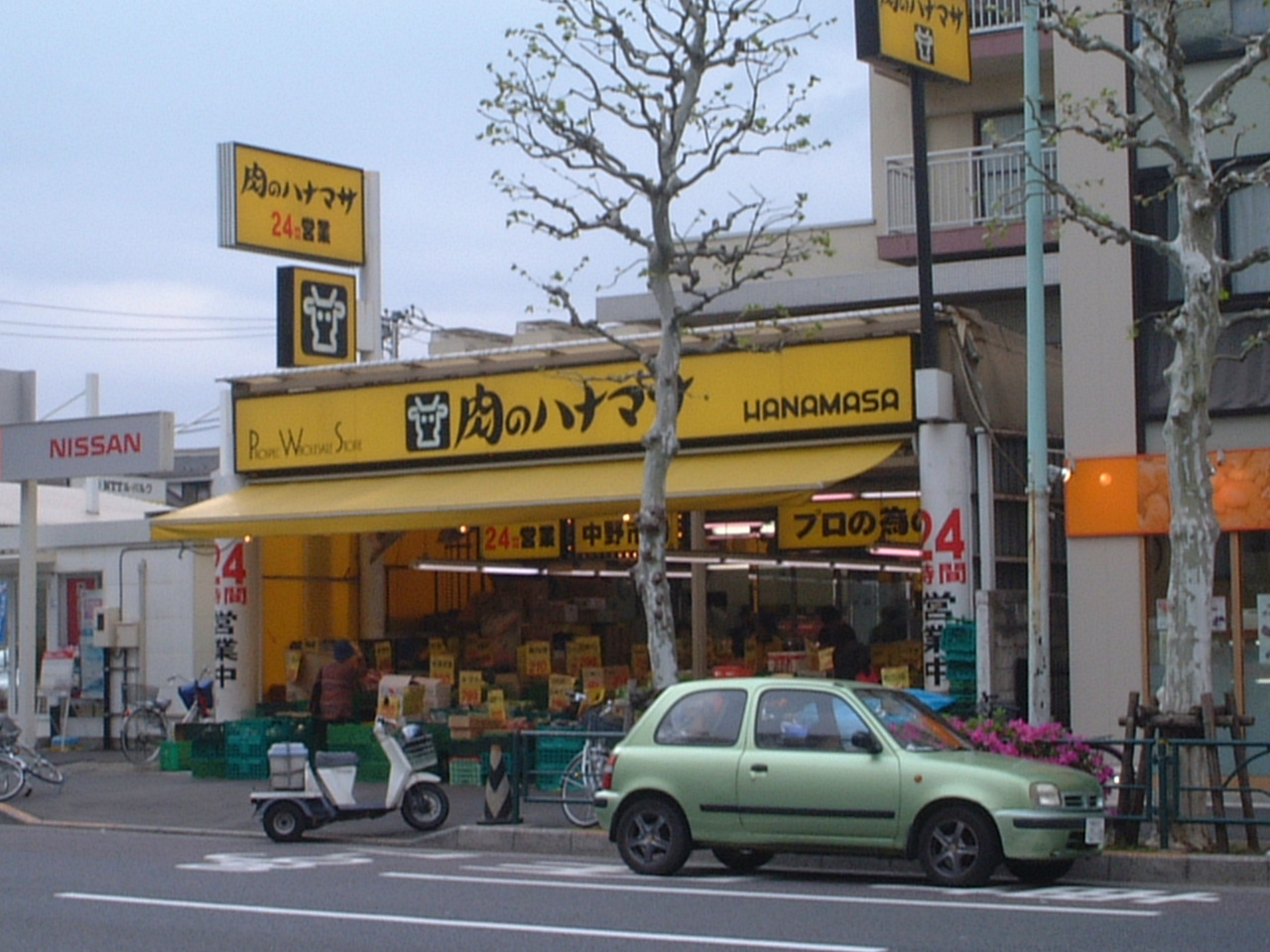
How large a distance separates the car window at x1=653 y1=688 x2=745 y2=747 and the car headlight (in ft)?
7.36

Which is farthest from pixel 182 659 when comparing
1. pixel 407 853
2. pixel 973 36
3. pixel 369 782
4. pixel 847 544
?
pixel 973 36

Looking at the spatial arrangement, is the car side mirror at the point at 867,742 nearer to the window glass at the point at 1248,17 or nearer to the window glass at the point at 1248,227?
the window glass at the point at 1248,227

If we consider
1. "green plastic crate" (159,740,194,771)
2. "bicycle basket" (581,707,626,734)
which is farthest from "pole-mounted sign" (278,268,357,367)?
"bicycle basket" (581,707,626,734)

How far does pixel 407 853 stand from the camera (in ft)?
52.7

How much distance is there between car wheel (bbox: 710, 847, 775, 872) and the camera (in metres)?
14.2

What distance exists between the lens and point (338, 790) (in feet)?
55.9

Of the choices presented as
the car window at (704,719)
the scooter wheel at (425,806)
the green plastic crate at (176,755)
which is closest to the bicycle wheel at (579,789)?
the scooter wheel at (425,806)

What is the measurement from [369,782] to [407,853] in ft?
18.6

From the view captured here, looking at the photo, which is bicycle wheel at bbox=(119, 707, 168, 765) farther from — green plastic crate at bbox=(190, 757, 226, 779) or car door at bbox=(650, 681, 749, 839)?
car door at bbox=(650, 681, 749, 839)

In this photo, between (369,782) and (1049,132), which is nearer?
(1049,132)

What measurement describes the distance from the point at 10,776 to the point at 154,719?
16.3 feet

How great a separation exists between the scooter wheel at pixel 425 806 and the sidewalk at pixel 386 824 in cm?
13

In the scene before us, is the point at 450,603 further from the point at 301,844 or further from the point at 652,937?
the point at 652,937

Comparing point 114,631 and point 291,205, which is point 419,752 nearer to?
point 291,205
